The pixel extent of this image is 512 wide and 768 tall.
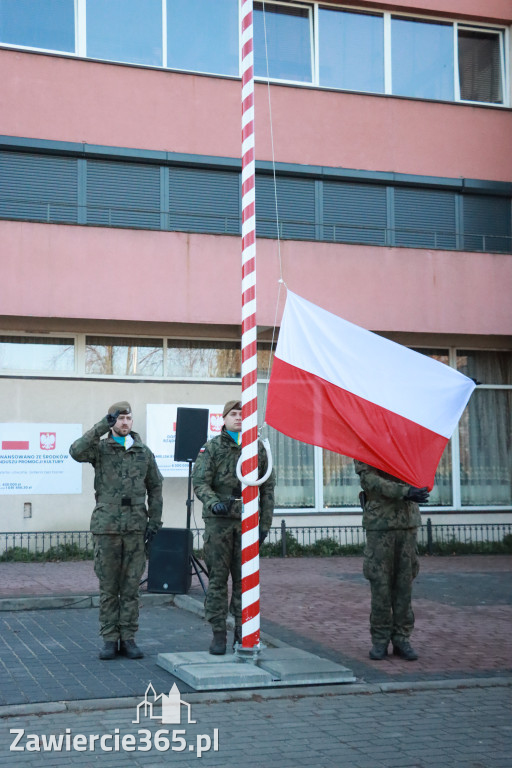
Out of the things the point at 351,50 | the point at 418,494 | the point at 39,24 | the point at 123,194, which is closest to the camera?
the point at 418,494

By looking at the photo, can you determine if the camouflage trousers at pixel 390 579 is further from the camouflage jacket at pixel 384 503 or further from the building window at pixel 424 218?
the building window at pixel 424 218

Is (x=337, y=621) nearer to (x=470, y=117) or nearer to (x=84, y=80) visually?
(x=84, y=80)

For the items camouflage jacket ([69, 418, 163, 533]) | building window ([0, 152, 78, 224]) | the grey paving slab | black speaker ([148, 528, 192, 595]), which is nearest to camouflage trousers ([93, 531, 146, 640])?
camouflage jacket ([69, 418, 163, 533])

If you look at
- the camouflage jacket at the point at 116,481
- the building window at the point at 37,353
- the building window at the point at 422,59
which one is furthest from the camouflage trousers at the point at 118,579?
the building window at the point at 422,59

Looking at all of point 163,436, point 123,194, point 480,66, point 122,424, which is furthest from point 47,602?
point 480,66

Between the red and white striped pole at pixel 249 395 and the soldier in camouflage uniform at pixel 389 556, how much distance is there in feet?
3.25

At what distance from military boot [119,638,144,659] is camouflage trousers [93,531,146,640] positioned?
0.06m

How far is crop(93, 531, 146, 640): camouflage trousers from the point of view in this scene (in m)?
8.12

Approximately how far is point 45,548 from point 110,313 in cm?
448

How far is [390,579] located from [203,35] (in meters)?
13.8

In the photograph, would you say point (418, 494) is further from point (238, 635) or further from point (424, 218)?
point (424, 218)

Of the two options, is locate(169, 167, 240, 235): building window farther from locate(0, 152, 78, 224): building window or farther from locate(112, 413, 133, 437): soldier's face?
locate(112, 413, 133, 437): soldier's face

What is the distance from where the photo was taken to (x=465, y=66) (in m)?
20.6

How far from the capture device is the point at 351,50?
64.9ft
